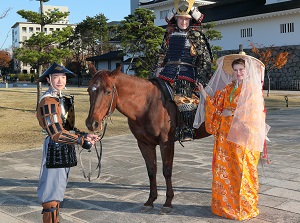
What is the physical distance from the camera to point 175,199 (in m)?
5.11

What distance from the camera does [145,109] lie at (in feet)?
14.5

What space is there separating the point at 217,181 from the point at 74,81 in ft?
142

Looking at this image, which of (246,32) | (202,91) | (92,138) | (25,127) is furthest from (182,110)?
(246,32)

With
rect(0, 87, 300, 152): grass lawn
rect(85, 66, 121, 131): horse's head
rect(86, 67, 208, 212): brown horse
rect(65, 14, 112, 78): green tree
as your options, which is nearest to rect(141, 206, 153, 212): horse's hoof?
rect(86, 67, 208, 212): brown horse

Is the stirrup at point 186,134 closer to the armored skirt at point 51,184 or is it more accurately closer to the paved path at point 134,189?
the paved path at point 134,189

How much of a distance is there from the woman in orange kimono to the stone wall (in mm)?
27201

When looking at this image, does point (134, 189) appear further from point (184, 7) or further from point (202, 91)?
point (184, 7)

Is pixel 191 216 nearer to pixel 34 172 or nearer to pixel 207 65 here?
pixel 207 65

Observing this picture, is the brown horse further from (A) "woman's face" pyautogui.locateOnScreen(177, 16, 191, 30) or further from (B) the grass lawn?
(B) the grass lawn

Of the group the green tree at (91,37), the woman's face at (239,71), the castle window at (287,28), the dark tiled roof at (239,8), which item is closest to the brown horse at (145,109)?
the woman's face at (239,71)

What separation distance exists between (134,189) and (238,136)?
212 cm

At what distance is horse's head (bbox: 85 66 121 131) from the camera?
373 centimetres

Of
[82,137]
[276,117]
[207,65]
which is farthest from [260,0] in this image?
[82,137]

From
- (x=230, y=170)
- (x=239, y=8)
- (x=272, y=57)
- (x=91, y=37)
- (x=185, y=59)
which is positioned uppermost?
(x=239, y=8)
